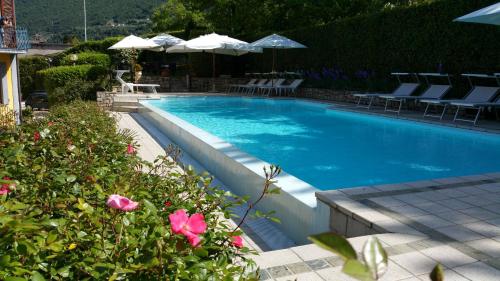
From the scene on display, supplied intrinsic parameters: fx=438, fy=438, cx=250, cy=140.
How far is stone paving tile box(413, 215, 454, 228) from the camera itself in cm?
326

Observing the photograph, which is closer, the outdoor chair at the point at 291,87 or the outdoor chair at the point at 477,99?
the outdoor chair at the point at 477,99

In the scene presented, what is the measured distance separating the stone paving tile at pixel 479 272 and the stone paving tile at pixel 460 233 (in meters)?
0.39

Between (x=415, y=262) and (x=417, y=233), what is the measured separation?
0.48 meters

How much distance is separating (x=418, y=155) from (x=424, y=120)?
258cm

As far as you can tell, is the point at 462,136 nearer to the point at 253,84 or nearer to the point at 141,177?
the point at 141,177

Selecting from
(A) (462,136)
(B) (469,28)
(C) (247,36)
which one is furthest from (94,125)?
(C) (247,36)

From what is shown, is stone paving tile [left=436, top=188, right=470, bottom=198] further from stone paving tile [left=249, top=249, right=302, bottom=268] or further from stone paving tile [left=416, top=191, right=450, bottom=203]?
stone paving tile [left=249, top=249, right=302, bottom=268]

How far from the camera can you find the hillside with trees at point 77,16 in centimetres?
8462

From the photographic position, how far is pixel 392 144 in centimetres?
884

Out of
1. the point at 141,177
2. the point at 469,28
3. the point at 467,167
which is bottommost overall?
the point at 467,167

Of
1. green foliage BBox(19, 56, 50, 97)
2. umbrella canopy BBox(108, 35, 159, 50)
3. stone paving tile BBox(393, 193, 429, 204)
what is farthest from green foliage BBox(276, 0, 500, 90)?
green foliage BBox(19, 56, 50, 97)

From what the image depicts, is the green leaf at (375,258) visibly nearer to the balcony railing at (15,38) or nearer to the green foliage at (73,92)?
the green foliage at (73,92)

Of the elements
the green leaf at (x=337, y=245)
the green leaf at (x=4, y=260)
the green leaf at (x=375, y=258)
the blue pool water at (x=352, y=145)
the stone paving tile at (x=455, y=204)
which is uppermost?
the green leaf at (x=337, y=245)

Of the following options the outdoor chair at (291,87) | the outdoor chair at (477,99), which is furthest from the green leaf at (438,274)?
the outdoor chair at (291,87)
